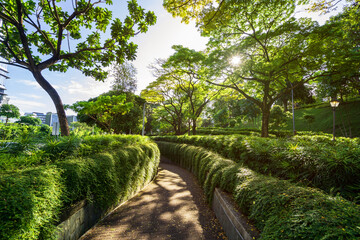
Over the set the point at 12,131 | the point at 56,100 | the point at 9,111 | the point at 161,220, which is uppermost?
the point at 9,111

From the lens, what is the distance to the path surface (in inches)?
123

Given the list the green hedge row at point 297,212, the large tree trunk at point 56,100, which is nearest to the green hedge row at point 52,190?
the large tree trunk at point 56,100

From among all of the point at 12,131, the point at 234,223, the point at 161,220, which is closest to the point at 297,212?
the point at 234,223

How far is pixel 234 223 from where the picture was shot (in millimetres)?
2564

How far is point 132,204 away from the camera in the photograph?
15.1 ft

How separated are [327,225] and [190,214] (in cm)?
337

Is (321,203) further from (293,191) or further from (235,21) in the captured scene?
(235,21)

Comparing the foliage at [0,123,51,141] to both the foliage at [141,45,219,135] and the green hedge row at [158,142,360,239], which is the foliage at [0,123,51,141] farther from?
the foliage at [141,45,219,135]

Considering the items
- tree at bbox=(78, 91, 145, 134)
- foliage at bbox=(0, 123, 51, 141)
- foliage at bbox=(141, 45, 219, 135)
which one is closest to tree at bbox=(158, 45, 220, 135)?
foliage at bbox=(141, 45, 219, 135)

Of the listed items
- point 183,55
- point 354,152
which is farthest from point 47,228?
point 183,55

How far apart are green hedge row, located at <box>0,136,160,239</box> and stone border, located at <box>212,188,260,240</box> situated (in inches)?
100

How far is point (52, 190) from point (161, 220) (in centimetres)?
259

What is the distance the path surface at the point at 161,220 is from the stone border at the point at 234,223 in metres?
0.32

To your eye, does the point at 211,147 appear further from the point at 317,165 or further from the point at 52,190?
the point at 52,190
